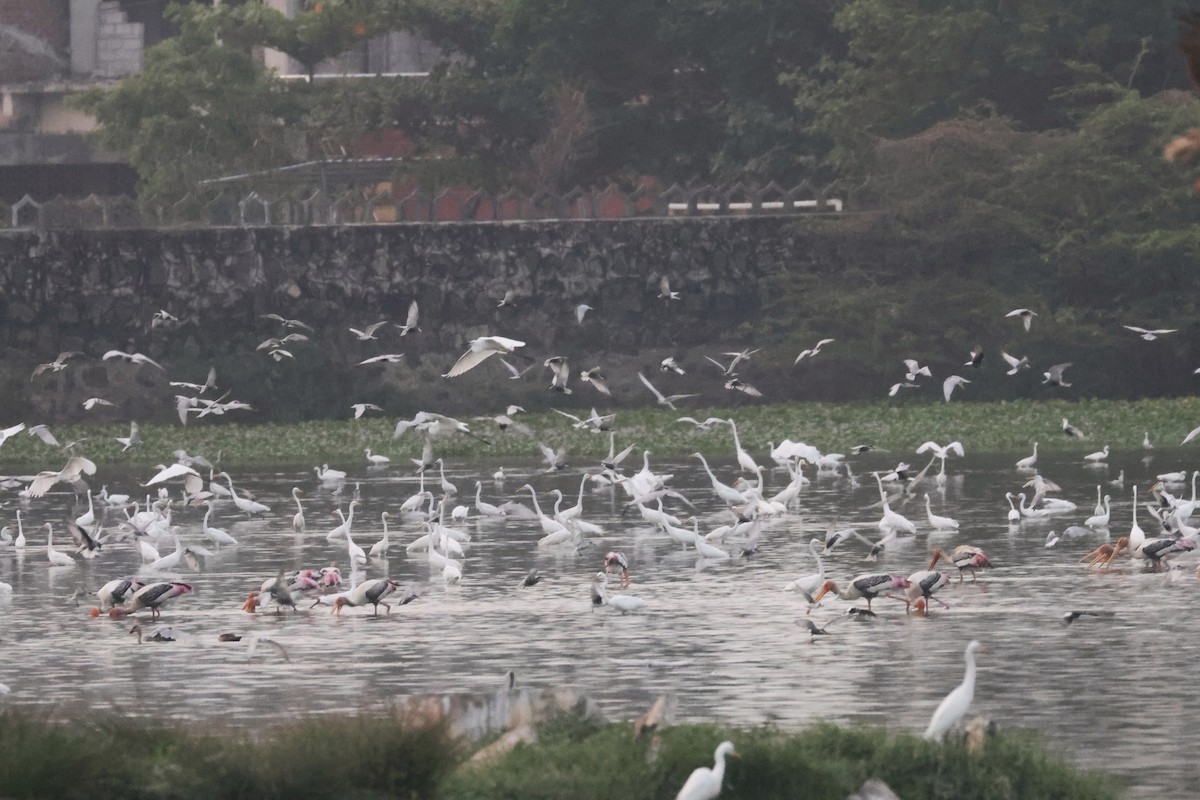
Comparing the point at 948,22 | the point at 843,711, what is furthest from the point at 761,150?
the point at 843,711

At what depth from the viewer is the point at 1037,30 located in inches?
1953

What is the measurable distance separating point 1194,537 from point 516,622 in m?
6.56

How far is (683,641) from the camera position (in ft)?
63.9

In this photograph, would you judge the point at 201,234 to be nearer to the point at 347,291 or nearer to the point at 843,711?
the point at 347,291

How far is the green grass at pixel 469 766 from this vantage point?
39.5ft

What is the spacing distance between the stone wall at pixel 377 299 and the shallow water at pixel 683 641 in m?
20.5

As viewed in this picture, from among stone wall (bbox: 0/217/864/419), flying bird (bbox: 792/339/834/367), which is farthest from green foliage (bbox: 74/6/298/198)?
flying bird (bbox: 792/339/834/367)

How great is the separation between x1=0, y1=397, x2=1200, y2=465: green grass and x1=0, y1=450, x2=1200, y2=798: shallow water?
11.0 metres

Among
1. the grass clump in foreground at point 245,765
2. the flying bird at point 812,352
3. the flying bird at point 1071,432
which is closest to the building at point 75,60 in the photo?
the flying bird at point 812,352

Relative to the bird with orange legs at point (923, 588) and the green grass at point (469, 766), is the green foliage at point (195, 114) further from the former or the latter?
the green grass at point (469, 766)

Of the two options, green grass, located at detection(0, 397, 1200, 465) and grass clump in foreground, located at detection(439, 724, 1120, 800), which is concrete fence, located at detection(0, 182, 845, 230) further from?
grass clump in foreground, located at detection(439, 724, 1120, 800)

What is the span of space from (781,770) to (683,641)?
280 inches

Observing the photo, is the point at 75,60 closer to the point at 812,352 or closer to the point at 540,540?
the point at 812,352

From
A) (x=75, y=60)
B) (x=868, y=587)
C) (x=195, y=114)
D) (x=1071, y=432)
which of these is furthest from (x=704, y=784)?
(x=75, y=60)
